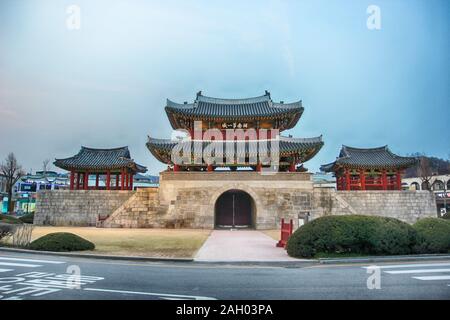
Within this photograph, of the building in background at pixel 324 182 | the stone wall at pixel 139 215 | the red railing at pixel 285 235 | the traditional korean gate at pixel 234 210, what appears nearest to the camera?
the red railing at pixel 285 235

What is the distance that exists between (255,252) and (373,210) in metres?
19.7

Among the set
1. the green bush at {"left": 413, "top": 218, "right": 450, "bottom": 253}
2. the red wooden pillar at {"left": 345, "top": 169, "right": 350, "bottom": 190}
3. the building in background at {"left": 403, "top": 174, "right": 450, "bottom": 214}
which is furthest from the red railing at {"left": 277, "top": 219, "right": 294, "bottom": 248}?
the building in background at {"left": 403, "top": 174, "right": 450, "bottom": 214}

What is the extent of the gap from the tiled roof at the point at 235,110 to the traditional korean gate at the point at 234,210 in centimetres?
761

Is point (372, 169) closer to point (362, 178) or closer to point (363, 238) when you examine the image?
point (362, 178)

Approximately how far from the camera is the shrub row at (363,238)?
10023 millimetres

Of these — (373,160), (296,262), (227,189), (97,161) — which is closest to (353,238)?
(296,262)

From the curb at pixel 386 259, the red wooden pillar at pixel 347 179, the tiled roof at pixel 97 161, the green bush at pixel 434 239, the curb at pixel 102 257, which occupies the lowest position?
the curb at pixel 102 257

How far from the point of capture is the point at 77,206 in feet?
90.4

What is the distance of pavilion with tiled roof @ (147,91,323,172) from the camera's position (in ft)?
84.4

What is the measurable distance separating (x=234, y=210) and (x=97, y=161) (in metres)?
15.4

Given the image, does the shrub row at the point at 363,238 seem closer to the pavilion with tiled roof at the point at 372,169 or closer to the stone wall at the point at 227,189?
the stone wall at the point at 227,189

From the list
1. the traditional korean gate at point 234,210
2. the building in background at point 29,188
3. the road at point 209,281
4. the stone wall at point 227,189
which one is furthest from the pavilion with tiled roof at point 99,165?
the building in background at point 29,188

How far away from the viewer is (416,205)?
1065 inches
